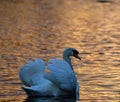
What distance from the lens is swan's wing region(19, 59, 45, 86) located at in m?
15.9

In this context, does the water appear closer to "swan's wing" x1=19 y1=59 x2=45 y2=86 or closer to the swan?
the swan

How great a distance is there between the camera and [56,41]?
28281mm

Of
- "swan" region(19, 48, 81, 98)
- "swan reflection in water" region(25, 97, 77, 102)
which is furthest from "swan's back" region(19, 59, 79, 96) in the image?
"swan reflection in water" region(25, 97, 77, 102)

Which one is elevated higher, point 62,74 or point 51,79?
point 62,74

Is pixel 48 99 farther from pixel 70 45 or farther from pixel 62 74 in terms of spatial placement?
pixel 70 45

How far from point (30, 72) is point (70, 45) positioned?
1146 centimetres

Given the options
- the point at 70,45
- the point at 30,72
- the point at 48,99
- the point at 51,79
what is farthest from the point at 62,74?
the point at 70,45

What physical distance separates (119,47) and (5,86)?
32.6ft

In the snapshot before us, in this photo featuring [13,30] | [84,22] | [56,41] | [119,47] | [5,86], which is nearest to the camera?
[5,86]

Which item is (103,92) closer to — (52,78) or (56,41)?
(52,78)

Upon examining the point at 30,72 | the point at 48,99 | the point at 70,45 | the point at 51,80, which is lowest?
the point at 70,45

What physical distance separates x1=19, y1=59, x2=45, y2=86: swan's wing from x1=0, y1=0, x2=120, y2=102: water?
1.21 ft

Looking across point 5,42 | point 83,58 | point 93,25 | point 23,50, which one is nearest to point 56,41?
point 5,42

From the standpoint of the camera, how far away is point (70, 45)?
2733 centimetres
